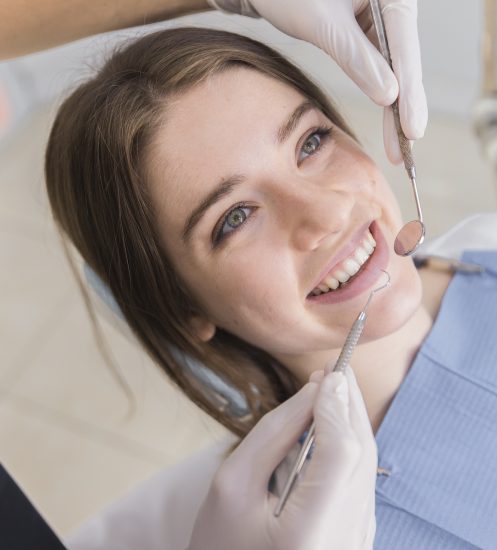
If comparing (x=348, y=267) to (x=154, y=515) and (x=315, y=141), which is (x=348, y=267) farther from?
(x=154, y=515)

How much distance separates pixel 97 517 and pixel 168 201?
0.64 metres

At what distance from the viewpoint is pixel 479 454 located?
1214 mm

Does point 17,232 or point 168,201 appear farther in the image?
point 17,232

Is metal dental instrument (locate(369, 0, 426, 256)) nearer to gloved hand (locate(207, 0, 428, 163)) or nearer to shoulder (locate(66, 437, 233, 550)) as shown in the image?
gloved hand (locate(207, 0, 428, 163))

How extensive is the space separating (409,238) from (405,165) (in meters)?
0.12

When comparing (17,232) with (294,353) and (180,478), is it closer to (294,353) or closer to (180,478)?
(180,478)

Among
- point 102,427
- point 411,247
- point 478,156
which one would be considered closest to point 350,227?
point 411,247

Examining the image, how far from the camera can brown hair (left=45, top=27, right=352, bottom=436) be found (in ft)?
3.93

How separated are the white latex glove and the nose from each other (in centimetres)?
22

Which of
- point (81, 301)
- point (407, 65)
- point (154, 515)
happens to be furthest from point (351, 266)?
point (81, 301)

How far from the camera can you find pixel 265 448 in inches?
42.9

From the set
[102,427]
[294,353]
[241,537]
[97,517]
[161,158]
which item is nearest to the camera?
[241,537]

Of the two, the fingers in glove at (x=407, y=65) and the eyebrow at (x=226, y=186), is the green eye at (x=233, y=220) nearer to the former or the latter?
the eyebrow at (x=226, y=186)

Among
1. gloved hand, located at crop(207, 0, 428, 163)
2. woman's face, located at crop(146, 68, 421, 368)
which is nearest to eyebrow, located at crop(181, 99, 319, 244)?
woman's face, located at crop(146, 68, 421, 368)
